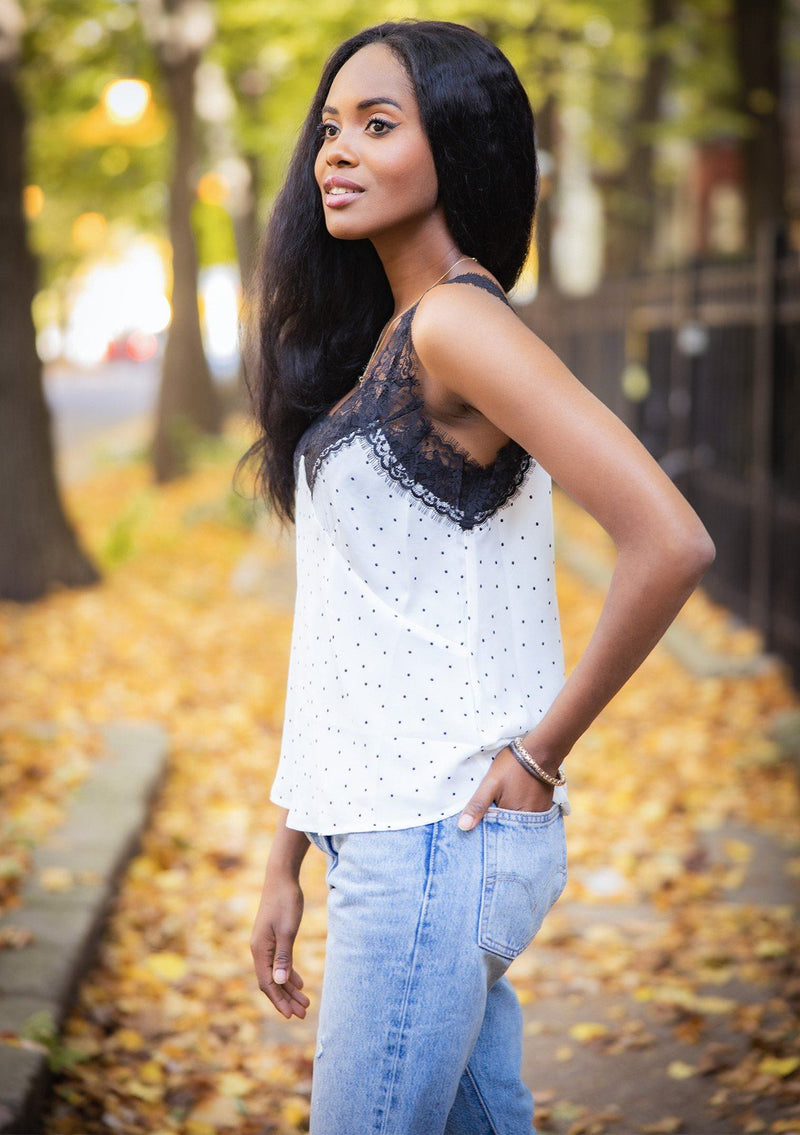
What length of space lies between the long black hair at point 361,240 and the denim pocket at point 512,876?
2.44ft

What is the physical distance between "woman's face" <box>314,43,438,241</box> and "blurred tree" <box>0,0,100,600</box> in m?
7.55

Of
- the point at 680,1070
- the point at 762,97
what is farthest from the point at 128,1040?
the point at 762,97

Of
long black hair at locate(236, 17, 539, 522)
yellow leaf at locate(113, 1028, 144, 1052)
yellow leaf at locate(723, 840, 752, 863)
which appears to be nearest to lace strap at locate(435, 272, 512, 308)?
long black hair at locate(236, 17, 539, 522)

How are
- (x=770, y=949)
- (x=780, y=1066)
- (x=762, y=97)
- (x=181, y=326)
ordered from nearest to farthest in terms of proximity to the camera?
(x=780, y=1066), (x=770, y=949), (x=762, y=97), (x=181, y=326)

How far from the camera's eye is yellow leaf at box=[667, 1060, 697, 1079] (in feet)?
11.6

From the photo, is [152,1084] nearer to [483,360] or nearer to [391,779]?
[391,779]

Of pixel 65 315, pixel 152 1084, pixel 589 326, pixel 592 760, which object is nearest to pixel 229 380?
pixel 589 326

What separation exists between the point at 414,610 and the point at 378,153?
643 millimetres

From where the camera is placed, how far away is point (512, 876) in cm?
173

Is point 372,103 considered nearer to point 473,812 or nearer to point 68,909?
point 473,812

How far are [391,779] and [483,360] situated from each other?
564 millimetres

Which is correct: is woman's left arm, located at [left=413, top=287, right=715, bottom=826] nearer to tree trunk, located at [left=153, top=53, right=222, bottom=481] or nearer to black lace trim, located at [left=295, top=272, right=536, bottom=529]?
black lace trim, located at [left=295, top=272, right=536, bottom=529]

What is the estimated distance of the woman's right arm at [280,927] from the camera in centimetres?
210

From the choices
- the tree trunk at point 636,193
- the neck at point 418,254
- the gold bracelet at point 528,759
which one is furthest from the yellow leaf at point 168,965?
the tree trunk at point 636,193
